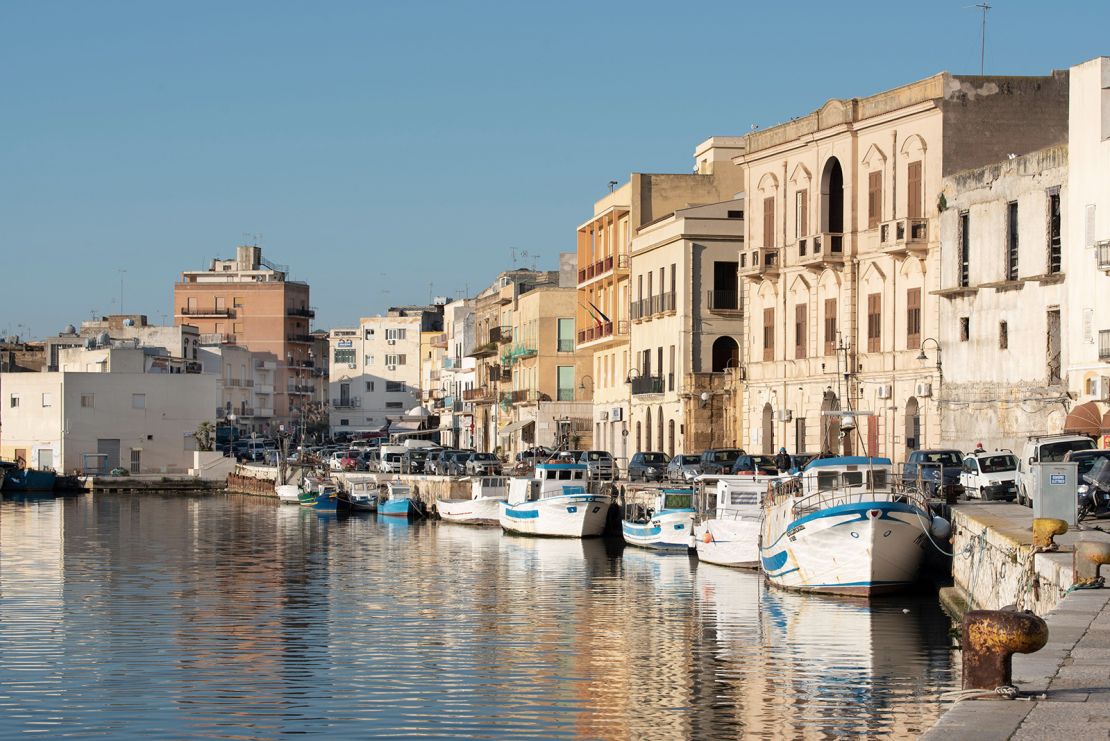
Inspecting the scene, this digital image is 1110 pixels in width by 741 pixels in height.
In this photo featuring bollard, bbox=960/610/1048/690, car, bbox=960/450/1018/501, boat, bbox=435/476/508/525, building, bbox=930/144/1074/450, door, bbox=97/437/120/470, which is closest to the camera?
bollard, bbox=960/610/1048/690

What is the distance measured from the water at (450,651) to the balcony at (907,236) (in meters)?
13.2

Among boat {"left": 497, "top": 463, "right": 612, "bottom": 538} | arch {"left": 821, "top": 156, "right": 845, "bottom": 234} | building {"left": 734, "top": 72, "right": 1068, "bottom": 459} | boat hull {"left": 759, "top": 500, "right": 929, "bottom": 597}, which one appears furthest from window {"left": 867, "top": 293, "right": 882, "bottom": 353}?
boat hull {"left": 759, "top": 500, "right": 929, "bottom": 597}

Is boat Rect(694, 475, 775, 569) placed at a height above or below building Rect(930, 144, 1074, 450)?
below

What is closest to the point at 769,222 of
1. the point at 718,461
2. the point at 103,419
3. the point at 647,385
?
the point at 718,461

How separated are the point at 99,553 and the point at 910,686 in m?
34.7

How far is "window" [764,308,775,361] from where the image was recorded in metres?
65.4

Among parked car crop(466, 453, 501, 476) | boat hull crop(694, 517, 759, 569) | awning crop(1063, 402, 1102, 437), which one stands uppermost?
awning crop(1063, 402, 1102, 437)

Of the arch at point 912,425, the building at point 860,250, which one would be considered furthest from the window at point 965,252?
the arch at point 912,425

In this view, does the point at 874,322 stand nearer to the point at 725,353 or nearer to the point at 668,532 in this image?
the point at 668,532

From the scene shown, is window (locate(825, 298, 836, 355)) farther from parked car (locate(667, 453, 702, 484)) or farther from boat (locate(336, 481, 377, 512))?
boat (locate(336, 481, 377, 512))

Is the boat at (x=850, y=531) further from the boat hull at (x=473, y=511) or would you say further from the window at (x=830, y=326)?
the boat hull at (x=473, y=511)

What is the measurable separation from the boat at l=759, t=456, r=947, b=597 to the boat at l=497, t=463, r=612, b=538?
2001 cm

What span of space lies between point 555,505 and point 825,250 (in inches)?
512

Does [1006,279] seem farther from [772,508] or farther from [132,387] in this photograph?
[132,387]
